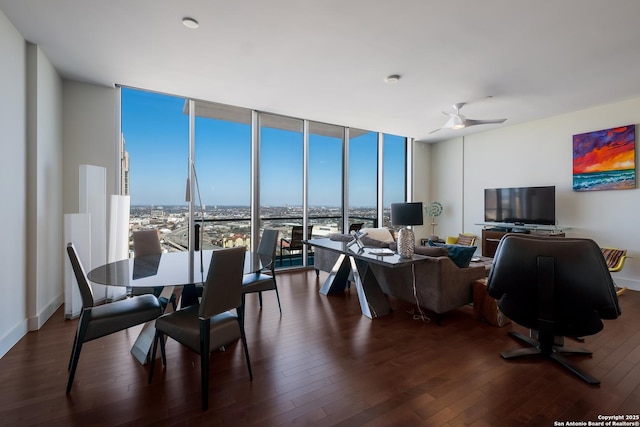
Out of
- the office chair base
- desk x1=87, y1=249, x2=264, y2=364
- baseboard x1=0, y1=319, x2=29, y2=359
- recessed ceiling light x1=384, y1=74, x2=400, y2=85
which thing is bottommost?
the office chair base

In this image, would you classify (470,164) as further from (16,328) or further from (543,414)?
(16,328)

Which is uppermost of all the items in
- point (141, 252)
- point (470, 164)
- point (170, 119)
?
point (170, 119)

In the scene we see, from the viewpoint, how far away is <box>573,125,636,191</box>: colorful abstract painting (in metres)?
4.23

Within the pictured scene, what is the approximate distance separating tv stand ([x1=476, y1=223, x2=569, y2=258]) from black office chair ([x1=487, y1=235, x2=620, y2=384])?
3350 millimetres

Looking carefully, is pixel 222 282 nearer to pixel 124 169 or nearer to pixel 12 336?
pixel 12 336

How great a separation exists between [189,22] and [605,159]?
5.94m

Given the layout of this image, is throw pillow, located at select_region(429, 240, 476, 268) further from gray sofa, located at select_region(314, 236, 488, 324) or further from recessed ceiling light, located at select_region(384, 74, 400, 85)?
recessed ceiling light, located at select_region(384, 74, 400, 85)

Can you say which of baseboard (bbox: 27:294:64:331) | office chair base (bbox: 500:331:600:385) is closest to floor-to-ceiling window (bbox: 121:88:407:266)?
baseboard (bbox: 27:294:64:331)

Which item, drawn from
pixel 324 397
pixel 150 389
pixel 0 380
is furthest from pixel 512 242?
pixel 0 380

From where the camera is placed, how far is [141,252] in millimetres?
3164

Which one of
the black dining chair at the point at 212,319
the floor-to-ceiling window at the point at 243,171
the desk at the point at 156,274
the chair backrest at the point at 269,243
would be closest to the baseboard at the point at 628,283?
the floor-to-ceiling window at the point at 243,171

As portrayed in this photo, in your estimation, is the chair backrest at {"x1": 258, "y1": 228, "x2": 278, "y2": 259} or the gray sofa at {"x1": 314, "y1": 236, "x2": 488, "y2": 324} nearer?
the gray sofa at {"x1": 314, "y1": 236, "x2": 488, "y2": 324}

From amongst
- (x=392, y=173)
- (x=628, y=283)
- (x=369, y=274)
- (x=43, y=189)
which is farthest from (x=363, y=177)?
(x=43, y=189)

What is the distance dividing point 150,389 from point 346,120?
4.84 metres
